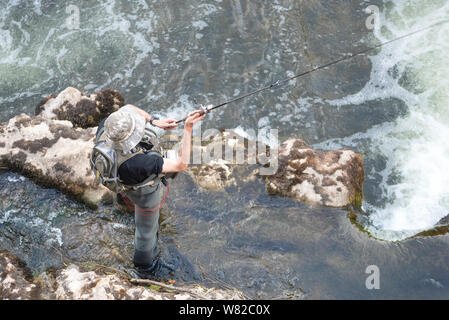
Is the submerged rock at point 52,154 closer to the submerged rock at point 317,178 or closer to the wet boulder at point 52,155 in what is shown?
the wet boulder at point 52,155

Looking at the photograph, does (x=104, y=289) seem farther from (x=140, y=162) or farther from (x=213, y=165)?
(x=213, y=165)

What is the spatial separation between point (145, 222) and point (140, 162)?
0.89m

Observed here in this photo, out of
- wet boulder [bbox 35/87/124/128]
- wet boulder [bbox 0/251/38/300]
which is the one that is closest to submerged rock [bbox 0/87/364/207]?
wet boulder [bbox 35/87/124/128]

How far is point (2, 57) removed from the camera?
328 inches

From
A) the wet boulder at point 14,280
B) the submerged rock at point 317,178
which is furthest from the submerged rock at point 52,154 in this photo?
the submerged rock at point 317,178

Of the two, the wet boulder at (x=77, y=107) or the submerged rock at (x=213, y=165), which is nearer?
the submerged rock at (x=213, y=165)

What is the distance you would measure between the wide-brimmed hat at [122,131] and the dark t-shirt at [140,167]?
137 millimetres

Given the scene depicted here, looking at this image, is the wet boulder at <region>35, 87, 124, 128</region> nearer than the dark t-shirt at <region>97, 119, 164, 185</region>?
No

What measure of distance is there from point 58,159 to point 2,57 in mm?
4459

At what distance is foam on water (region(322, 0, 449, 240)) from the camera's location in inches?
219

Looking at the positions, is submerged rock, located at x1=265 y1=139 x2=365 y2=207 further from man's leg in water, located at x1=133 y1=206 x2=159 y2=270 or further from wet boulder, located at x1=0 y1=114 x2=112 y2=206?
wet boulder, located at x1=0 y1=114 x2=112 y2=206

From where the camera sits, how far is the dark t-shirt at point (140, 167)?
3.71 meters

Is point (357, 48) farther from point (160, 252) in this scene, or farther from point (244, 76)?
point (160, 252)

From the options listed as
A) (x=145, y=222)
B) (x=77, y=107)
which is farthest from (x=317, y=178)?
(x=77, y=107)
